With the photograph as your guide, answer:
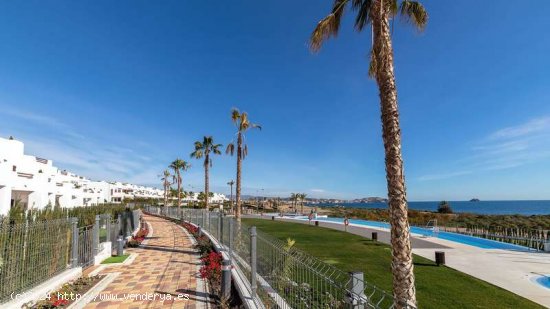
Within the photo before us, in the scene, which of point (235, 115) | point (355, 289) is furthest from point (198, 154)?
point (355, 289)

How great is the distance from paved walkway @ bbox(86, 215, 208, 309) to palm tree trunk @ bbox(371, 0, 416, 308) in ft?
15.9

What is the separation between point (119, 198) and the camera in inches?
3782

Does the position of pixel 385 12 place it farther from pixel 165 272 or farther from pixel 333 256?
pixel 333 256

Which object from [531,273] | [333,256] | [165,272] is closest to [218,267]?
[165,272]

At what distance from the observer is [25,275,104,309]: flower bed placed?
22.6 ft

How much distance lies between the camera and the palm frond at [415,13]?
6.76 metres

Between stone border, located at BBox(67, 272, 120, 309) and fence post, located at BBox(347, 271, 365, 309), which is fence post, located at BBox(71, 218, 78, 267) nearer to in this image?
stone border, located at BBox(67, 272, 120, 309)

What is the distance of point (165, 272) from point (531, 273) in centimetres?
1439

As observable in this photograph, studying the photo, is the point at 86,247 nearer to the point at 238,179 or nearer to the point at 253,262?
the point at 253,262

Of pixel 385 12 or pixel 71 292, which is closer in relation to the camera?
pixel 385 12

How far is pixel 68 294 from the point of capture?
7.94 metres

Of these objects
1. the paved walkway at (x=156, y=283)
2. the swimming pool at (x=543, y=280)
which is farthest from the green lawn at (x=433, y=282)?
the paved walkway at (x=156, y=283)

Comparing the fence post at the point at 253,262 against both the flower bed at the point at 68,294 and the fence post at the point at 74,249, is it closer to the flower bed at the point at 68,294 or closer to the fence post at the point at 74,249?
the flower bed at the point at 68,294

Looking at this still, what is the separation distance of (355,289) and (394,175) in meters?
3.01
